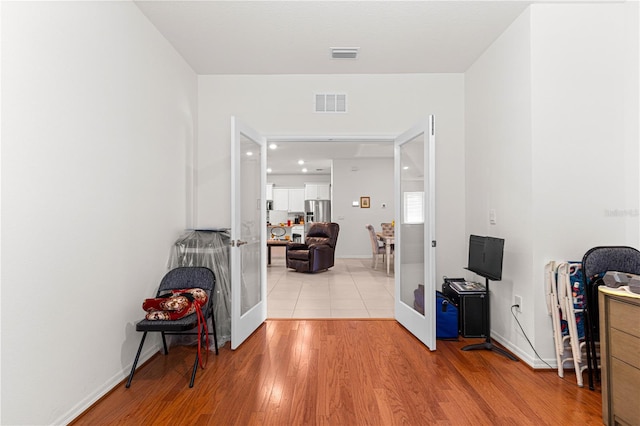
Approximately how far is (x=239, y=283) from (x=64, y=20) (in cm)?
231

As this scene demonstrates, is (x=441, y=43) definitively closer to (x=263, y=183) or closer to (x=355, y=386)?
(x=263, y=183)

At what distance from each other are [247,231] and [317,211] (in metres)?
7.83

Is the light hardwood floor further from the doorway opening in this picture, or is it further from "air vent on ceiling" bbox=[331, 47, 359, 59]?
"air vent on ceiling" bbox=[331, 47, 359, 59]

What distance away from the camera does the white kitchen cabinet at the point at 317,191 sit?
11984mm

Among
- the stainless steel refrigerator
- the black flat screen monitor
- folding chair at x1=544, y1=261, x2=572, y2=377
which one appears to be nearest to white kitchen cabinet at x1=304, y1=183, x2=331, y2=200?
the stainless steel refrigerator

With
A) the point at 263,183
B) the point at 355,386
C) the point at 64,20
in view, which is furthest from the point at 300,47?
the point at 355,386

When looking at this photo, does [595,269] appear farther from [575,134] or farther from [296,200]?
[296,200]

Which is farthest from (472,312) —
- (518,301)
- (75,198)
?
(75,198)

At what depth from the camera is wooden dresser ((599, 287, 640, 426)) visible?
6.25 feet

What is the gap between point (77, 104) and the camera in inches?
85.5

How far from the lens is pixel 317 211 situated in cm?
1147

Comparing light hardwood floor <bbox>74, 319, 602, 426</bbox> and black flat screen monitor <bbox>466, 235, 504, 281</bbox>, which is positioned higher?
black flat screen monitor <bbox>466, 235, 504, 281</bbox>

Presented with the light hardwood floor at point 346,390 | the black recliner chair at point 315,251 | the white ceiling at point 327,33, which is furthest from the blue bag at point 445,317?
the black recliner chair at point 315,251

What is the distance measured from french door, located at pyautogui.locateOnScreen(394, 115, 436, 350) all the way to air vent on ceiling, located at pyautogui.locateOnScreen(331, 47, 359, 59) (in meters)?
0.96
